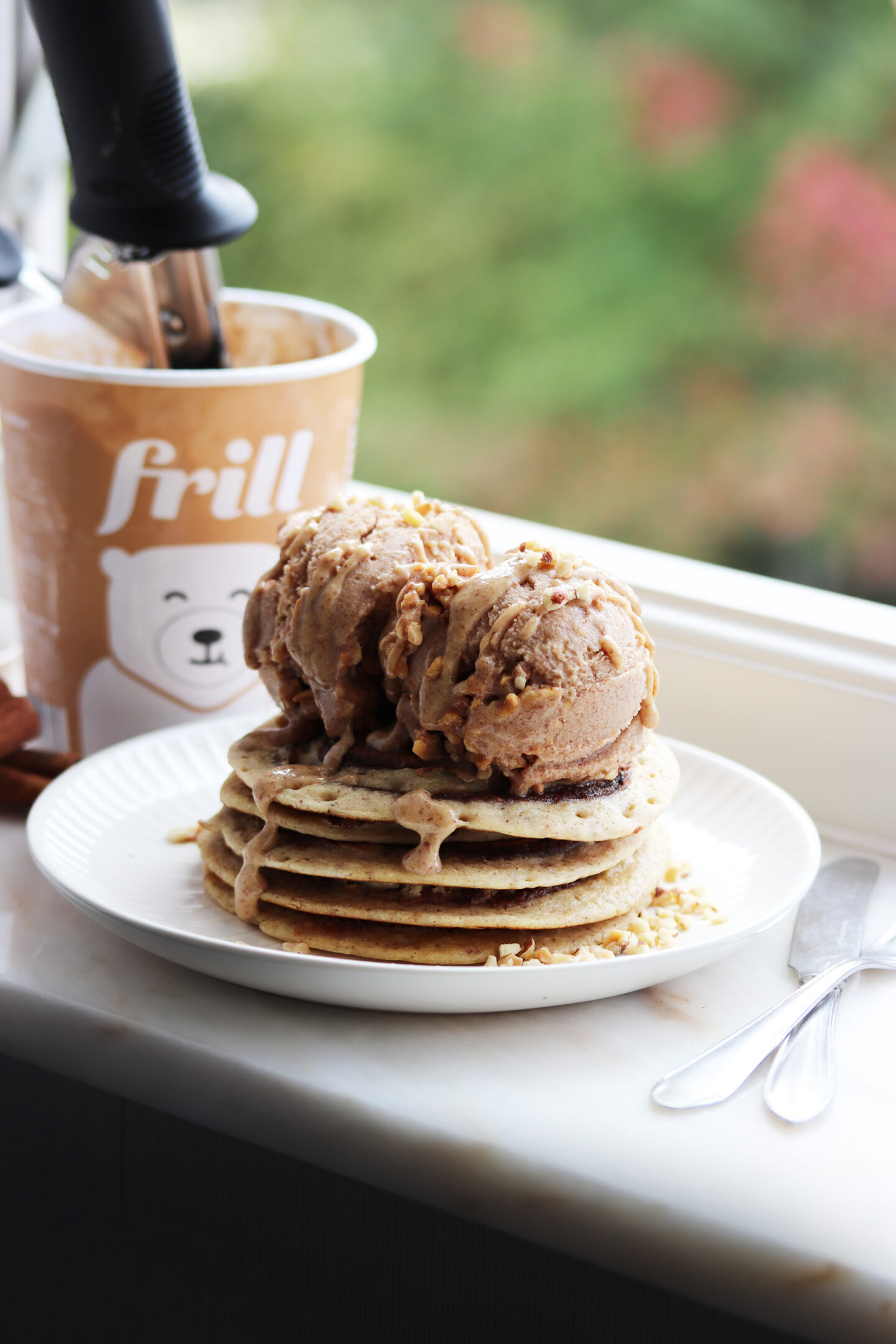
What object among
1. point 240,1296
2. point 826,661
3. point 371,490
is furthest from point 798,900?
point 371,490

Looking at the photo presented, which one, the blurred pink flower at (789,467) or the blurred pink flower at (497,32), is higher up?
the blurred pink flower at (497,32)

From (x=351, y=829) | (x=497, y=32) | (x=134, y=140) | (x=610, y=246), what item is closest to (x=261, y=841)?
(x=351, y=829)

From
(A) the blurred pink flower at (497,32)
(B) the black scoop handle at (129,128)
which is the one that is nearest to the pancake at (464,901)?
(B) the black scoop handle at (129,128)

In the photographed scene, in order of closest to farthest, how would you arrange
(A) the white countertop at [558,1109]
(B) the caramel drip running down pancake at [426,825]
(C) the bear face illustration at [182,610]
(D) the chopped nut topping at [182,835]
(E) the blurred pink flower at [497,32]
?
(A) the white countertop at [558,1109]
(B) the caramel drip running down pancake at [426,825]
(D) the chopped nut topping at [182,835]
(C) the bear face illustration at [182,610]
(E) the blurred pink flower at [497,32]

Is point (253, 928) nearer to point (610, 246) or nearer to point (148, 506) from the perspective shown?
point (148, 506)

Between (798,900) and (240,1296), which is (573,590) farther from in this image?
(240,1296)

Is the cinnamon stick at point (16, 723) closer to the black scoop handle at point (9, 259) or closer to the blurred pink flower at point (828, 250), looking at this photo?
the black scoop handle at point (9, 259)
